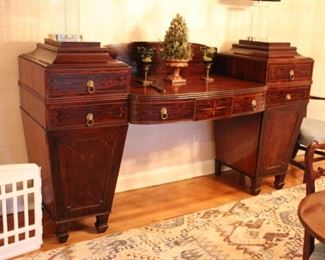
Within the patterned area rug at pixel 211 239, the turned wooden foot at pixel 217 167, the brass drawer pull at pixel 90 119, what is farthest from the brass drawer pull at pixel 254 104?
the brass drawer pull at pixel 90 119

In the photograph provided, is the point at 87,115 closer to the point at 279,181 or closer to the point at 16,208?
the point at 16,208

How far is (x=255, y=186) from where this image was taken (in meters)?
3.16

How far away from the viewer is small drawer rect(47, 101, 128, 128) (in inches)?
84.7

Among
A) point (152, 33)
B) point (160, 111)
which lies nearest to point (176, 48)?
point (152, 33)

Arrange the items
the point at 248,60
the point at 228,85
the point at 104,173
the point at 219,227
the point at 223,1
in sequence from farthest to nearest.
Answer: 1. the point at 223,1
2. the point at 248,60
3. the point at 228,85
4. the point at 219,227
5. the point at 104,173

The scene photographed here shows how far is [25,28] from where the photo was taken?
256cm

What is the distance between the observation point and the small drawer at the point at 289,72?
294cm

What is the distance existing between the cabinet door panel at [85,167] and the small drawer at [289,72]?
1.21 metres

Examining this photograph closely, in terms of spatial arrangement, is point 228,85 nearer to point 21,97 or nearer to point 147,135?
point 147,135

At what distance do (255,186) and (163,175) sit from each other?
2.41 feet

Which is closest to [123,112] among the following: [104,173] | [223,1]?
[104,173]

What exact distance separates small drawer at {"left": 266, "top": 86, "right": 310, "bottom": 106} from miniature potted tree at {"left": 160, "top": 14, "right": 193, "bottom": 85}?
2.24ft

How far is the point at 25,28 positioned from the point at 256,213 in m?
1.97

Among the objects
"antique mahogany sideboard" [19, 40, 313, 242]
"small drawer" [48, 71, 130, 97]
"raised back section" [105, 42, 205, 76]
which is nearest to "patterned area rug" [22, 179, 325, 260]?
"antique mahogany sideboard" [19, 40, 313, 242]
